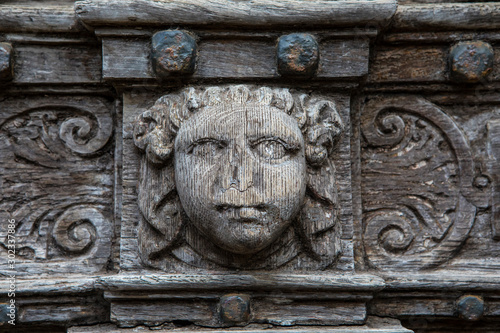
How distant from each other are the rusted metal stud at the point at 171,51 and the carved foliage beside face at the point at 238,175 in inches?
3.0

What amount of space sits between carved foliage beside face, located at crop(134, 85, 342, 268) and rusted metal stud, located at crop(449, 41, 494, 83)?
15.0 inches

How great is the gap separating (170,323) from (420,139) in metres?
0.90

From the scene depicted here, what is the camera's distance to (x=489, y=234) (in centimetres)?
169

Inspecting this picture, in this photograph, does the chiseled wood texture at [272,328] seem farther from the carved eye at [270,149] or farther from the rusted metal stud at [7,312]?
the carved eye at [270,149]

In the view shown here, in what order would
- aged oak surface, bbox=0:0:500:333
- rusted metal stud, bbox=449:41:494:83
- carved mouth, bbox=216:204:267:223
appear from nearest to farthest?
carved mouth, bbox=216:204:267:223 → aged oak surface, bbox=0:0:500:333 → rusted metal stud, bbox=449:41:494:83

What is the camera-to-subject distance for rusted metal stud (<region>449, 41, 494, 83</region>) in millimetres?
1613

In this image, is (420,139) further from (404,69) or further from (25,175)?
(25,175)

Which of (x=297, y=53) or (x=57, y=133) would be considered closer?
(x=297, y=53)

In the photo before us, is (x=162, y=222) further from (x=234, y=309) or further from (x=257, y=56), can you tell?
(x=257, y=56)

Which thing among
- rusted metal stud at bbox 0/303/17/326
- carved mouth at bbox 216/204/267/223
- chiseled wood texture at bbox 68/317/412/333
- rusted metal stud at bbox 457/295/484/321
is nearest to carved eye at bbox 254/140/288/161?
carved mouth at bbox 216/204/267/223

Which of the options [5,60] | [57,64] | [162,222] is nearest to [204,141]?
[162,222]

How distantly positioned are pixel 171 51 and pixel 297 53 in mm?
339

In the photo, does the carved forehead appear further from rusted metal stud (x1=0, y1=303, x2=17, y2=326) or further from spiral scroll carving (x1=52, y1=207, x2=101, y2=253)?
rusted metal stud (x1=0, y1=303, x2=17, y2=326)

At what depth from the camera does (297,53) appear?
1536mm
